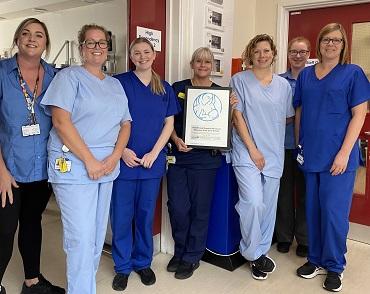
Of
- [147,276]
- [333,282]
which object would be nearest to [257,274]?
[333,282]

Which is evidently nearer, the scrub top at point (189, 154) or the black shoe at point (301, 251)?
the scrub top at point (189, 154)

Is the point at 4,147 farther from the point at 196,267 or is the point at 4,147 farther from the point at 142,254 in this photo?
the point at 196,267

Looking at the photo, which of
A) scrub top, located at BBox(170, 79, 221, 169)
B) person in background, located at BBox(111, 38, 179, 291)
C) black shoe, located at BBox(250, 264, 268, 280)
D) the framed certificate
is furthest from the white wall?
black shoe, located at BBox(250, 264, 268, 280)

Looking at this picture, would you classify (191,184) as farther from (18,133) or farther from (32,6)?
(32,6)

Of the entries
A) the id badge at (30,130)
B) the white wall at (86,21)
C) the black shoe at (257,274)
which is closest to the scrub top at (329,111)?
the black shoe at (257,274)

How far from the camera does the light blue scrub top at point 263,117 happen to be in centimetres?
215

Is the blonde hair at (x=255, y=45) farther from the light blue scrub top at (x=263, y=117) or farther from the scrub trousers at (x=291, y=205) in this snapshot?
the scrub trousers at (x=291, y=205)

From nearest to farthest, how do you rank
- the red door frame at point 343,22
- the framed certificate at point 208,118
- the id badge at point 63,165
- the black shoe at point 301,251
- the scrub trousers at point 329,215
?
the id badge at point 63,165 < the scrub trousers at point 329,215 < the framed certificate at point 208,118 < the black shoe at point 301,251 < the red door frame at point 343,22

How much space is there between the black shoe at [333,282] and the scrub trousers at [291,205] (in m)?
0.47

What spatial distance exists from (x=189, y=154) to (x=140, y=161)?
13.2 inches

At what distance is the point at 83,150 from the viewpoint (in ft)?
5.42

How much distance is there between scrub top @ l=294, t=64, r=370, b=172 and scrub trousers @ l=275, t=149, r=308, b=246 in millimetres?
439

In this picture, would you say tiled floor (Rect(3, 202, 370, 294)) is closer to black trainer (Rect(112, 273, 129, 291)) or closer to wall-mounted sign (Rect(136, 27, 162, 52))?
black trainer (Rect(112, 273, 129, 291))

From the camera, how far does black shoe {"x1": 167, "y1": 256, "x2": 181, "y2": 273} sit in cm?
235
